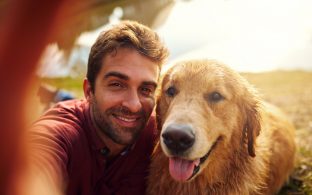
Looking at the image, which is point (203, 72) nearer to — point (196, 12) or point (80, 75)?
point (80, 75)

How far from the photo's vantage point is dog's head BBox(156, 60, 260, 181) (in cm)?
326

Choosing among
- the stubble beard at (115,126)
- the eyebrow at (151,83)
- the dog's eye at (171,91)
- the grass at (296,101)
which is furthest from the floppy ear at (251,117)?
the stubble beard at (115,126)

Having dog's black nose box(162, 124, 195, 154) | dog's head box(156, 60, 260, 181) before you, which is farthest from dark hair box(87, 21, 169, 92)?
dog's black nose box(162, 124, 195, 154)

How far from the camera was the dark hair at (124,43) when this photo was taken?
3.98 metres

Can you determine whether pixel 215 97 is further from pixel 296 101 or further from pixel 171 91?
pixel 296 101

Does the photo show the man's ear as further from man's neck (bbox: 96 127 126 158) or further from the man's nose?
the man's nose

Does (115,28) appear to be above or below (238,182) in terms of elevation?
above

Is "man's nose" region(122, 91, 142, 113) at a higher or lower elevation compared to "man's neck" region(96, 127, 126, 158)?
higher

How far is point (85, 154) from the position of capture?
3598 mm

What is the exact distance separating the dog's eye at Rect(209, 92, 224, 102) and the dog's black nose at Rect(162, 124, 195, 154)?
656 mm

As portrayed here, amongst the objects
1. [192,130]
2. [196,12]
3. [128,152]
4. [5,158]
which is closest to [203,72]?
[192,130]

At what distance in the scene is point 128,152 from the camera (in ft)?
13.1

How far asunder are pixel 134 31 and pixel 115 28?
0.21 metres

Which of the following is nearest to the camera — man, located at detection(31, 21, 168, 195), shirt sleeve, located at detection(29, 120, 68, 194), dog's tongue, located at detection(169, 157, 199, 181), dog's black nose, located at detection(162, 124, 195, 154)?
shirt sleeve, located at detection(29, 120, 68, 194)
